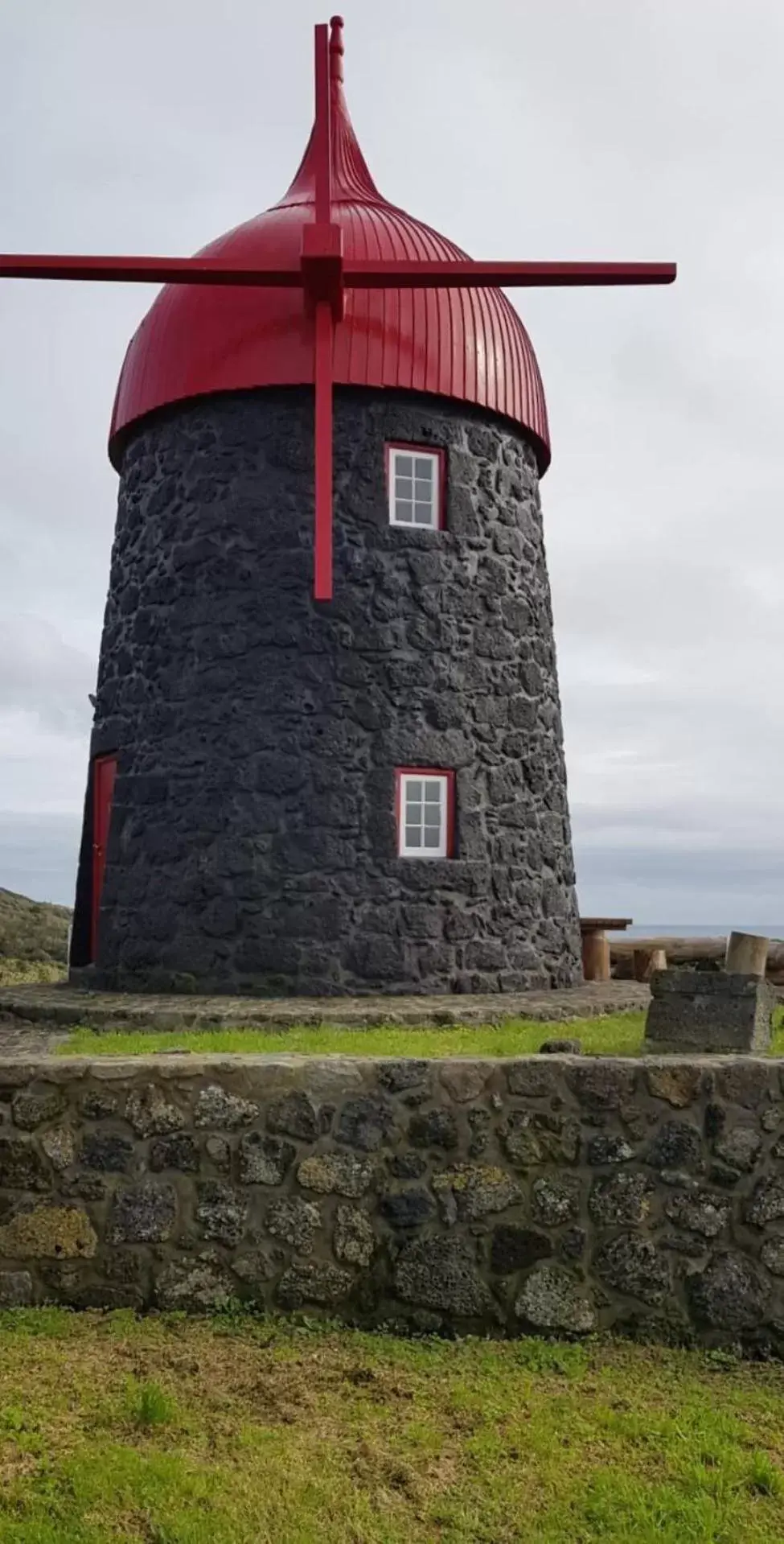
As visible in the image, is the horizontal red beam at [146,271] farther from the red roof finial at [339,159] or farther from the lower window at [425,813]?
the lower window at [425,813]

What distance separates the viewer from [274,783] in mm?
12406

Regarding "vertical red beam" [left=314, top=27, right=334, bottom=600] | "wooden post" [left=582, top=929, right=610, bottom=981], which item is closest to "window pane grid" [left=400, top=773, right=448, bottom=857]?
"vertical red beam" [left=314, top=27, right=334, bottom=600]

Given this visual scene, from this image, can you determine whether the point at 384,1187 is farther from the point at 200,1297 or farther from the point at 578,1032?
the point at 578,1032

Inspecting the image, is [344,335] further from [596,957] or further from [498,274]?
[596,957]

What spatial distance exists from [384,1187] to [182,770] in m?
7.92

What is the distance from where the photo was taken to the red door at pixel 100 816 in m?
14.3

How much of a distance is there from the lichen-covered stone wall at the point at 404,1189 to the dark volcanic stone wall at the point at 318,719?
6.61m

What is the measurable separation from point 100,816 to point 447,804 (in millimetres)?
4274

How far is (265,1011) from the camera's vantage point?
10.7 m

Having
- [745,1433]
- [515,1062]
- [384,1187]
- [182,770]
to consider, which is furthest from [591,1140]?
[182,770]

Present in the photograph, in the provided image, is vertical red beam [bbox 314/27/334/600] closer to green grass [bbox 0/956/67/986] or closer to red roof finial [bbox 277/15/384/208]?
red roof finial [bbox 277/15/384/208]

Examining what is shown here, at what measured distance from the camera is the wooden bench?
51.6ft

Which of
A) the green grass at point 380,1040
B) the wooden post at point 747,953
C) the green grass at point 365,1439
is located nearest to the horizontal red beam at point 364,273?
the wooden post at point 747,953

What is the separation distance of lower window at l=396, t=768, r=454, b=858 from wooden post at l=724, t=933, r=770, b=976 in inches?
131
